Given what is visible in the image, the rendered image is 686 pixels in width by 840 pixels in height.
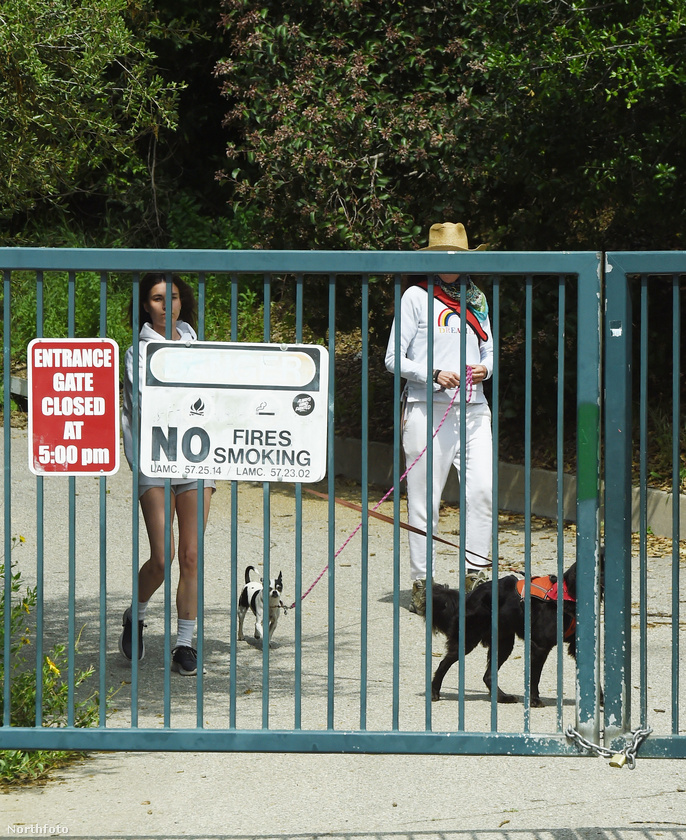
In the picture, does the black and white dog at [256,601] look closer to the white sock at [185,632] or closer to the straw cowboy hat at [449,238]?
the white sock at [185,632]

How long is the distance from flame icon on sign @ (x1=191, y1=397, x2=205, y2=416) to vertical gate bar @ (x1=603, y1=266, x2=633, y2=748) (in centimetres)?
119

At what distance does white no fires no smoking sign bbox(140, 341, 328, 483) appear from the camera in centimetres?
350

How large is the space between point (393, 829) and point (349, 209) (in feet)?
24.4

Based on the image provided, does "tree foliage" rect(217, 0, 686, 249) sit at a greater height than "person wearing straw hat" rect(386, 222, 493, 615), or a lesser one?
greater

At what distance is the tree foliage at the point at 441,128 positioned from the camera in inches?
370

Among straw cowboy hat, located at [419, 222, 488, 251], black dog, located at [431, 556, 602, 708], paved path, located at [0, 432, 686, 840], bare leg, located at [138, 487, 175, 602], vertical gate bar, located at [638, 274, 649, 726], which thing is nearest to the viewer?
vertical gate bar, located at [638, 274, 649, 726]

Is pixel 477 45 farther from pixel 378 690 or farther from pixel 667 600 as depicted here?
pixel 378 690

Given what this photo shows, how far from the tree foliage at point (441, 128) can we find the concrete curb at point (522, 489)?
82.1 inches

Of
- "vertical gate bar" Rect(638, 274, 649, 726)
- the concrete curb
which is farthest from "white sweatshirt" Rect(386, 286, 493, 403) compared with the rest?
"vertical gate bar" Rect(638, 274, 649, 726)

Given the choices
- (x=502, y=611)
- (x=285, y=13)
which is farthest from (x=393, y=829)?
(x=285, y=13)

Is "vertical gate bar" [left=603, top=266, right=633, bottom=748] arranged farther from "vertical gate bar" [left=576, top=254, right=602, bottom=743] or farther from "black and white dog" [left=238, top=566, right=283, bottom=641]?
"black and white dog" [left=238, top=566, right=283, bottom=641]

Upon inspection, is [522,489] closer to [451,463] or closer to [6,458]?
[451,463]

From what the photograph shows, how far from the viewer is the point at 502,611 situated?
16.7ft

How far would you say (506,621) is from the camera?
507 cm
